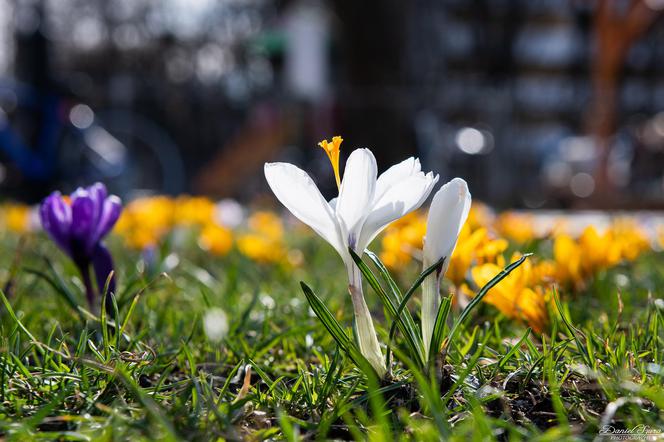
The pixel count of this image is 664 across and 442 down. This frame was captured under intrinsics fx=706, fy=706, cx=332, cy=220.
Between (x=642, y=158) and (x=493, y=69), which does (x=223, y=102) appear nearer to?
(x=642, y=158)

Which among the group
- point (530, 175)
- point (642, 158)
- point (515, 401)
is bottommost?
point (530, 175)

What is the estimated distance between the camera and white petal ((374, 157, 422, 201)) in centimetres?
93

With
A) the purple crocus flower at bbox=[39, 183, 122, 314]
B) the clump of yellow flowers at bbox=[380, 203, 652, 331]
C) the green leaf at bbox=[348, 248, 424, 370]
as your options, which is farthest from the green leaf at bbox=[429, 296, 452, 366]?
the purple crocus flower at bbox=[39, 183, 122, 314]

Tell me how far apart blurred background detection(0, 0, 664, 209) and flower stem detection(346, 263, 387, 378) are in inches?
230

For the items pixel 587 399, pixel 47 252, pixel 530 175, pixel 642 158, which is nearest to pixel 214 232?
pixel 47 252

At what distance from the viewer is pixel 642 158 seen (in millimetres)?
10898

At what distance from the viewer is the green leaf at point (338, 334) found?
936mm

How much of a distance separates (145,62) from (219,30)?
2.14 metres

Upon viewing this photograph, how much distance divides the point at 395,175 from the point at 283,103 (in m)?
9.43

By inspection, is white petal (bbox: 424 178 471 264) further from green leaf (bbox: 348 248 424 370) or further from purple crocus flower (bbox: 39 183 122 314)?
purple crocus flower (bbox: 39 183 122 314)

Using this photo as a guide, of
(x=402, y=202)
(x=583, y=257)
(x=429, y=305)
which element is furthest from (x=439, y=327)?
(x=583, y=257)

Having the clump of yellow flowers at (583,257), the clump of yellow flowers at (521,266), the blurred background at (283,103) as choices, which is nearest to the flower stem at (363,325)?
the clump of yellow flowers at (521,266)

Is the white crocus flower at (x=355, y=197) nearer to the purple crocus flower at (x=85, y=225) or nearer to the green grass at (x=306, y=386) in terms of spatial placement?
the green grass at (x=306, y=386)

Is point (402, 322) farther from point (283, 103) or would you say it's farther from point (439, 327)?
point (283, 103)
